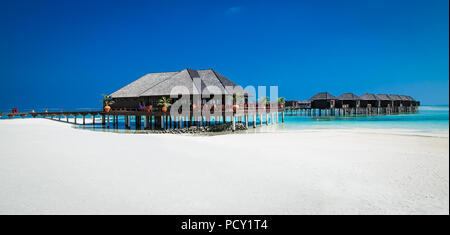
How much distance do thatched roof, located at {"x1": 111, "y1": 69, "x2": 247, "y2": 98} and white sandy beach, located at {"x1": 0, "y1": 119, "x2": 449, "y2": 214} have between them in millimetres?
15269

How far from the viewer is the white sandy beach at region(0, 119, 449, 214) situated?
4660 mm

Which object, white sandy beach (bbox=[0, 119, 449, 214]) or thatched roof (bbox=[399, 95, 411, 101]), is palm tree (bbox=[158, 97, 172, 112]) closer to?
white sandy beach (bbox=[0, 119, 449, 214])

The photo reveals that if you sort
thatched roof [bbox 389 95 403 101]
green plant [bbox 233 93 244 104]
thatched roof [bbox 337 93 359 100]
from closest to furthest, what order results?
green plant [bbox 233 93 244 104]
thatched roof [bbox 337 93 359 100]
thatched roof [bbox 389 95 403 101]

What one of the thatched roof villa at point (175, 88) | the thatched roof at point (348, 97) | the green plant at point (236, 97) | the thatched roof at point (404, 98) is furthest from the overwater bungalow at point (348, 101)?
the green plant at point (236, 97)

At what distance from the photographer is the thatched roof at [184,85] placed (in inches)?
962

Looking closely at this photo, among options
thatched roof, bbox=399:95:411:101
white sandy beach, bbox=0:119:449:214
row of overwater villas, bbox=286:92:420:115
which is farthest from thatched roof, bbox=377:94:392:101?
white sandy beach, bbox=0:119:449:214

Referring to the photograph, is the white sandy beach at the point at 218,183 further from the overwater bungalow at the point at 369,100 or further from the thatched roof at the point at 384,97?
the thatched roof at the point at 384,97

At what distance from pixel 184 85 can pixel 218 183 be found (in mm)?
19585

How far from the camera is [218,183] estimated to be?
6.05 meters

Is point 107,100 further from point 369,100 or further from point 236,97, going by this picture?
point 369,100

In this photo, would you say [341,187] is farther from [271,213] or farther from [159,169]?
[159,169]
